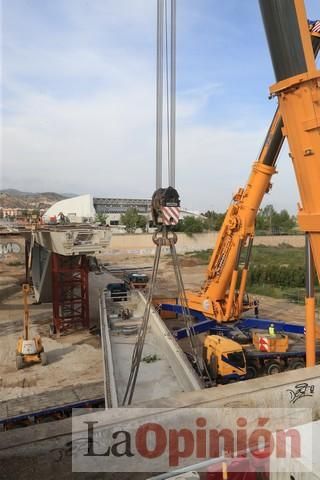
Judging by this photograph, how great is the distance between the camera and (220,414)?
4.23 meters

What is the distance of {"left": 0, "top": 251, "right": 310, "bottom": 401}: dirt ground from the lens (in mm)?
12023

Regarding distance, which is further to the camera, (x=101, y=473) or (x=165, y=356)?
(x=165, y=356)

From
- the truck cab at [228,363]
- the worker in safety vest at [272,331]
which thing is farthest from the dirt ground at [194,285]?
the truck cab at [228,363]

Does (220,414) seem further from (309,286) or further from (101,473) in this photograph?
(309,286)

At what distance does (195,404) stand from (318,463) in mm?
1368

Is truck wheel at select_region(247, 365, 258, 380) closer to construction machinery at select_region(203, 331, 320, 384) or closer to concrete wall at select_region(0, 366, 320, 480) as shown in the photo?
construction machinery at select_region(203, 331, 320, 384)

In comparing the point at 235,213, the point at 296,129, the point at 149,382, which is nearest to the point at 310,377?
the point at 296,129

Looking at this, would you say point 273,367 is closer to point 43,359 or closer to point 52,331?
point 43,359

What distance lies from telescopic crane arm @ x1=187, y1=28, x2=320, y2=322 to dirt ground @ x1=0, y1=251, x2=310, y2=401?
466 cm

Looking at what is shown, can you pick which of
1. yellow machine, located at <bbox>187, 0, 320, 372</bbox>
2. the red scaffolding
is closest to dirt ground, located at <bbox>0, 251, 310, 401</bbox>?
the red scaffolding

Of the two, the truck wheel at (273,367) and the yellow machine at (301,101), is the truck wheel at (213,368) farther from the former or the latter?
the yellow machine at (301,101)

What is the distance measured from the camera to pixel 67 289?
18.6m

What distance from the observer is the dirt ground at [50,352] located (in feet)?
39.4

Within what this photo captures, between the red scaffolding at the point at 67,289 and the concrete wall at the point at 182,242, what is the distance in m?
34.9
